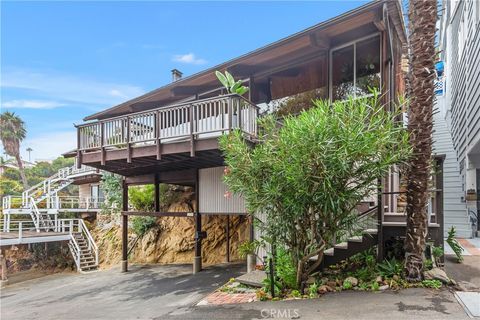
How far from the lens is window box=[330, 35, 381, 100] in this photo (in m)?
7.97

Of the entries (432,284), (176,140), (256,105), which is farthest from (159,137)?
(432,284)

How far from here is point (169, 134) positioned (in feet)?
28.9

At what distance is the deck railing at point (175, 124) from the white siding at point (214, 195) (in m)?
1.88

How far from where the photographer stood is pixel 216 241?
47.0ft

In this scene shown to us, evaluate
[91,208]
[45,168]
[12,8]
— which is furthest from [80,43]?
[45,168]

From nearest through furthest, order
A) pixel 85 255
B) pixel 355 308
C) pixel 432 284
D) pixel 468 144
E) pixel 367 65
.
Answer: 1. pixel 355 308
2. pixel 432 284
3. pixel 367 65
4. pixel 468 144
5. pixel 85 255

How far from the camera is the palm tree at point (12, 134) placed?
28.7 metres

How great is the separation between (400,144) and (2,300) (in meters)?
12.3

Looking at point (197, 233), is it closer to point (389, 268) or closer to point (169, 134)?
point (169, 134)

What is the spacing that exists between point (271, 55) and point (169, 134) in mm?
3489

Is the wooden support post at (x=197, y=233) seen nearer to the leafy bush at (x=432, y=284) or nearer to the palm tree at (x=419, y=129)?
the palm tree at (x=419, y=129)

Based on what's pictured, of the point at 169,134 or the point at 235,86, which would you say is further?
the point at 169,134

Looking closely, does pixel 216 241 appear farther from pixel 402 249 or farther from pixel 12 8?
pixel 12 8

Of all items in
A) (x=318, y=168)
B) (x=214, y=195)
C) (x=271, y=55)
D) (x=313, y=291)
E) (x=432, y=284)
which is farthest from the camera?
(x=214, y=195)
